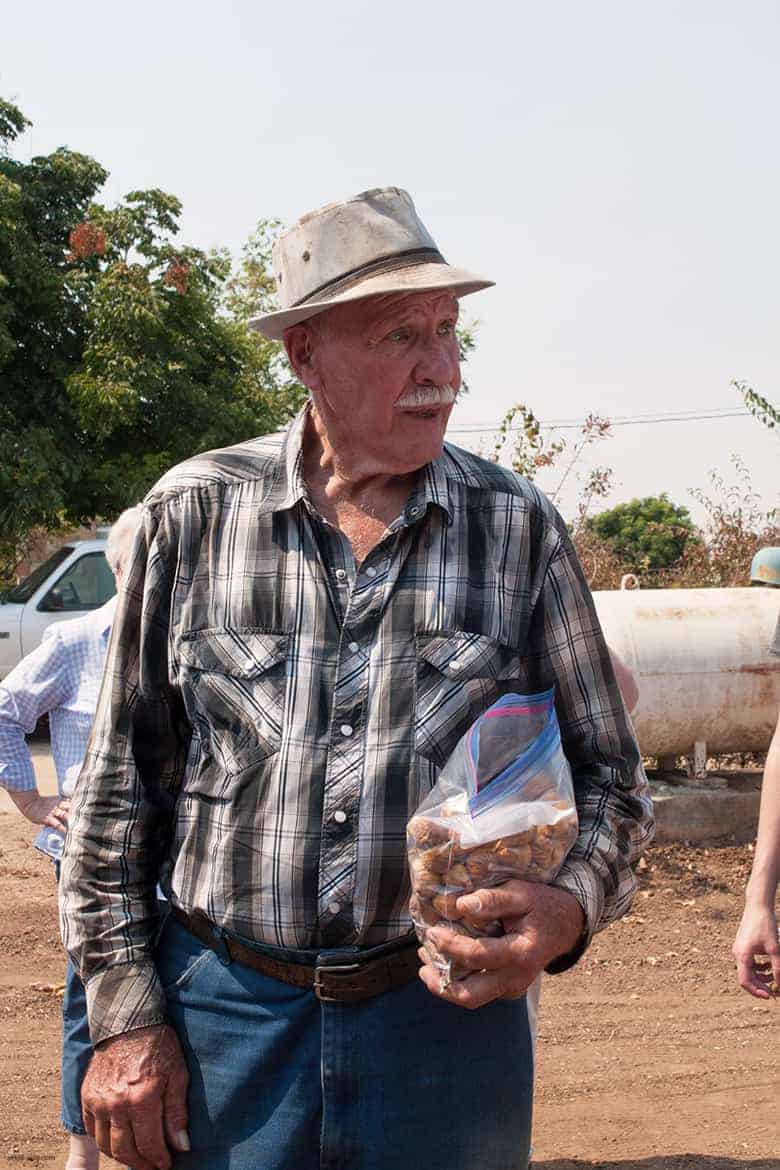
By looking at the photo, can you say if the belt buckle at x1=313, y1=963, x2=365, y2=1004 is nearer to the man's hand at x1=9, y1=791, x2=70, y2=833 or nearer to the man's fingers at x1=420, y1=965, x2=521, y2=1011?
the man's fingers at x1=420, y1=965, x2=521, y2=1011

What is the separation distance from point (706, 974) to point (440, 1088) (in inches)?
173

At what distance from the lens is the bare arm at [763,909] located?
9.42 feet

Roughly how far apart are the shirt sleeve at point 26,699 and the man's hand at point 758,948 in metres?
2.42

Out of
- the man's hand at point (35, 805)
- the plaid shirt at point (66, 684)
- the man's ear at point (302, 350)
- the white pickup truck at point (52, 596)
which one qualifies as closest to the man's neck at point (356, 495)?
the man's ear at point (302, 350)

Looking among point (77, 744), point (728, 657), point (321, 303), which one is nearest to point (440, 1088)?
point (321, 303)

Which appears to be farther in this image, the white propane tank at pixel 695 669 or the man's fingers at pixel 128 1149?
the white propane tank at pixel 695 669

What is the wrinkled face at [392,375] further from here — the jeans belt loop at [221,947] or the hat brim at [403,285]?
the jeans belt loop at [221,947]

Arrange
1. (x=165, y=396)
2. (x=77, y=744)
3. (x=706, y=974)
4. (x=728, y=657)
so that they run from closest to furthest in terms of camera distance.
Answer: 1. (x=77, y=744)
2. (x=706, y=974)
3. (x=728, y=657)
4. (x=165, y=396)

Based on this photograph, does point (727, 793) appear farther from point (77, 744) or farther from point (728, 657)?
point (77, 744)

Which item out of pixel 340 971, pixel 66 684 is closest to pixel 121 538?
pixel 66 684

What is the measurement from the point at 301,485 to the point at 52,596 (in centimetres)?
1139

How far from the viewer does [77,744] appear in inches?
167

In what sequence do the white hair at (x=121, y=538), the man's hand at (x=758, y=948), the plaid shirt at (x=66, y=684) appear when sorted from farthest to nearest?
the plaid shirt at (x=66, y=684) < the white hair at (x=121, y=538) < the man's hand at (x=758, y=948)

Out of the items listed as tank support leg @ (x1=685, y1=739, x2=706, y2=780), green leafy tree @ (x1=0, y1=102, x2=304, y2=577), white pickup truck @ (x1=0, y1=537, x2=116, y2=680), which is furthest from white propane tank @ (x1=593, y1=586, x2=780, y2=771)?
→ green leafy tree @ (x1=0, y1=102, x2=304, y2=577)
